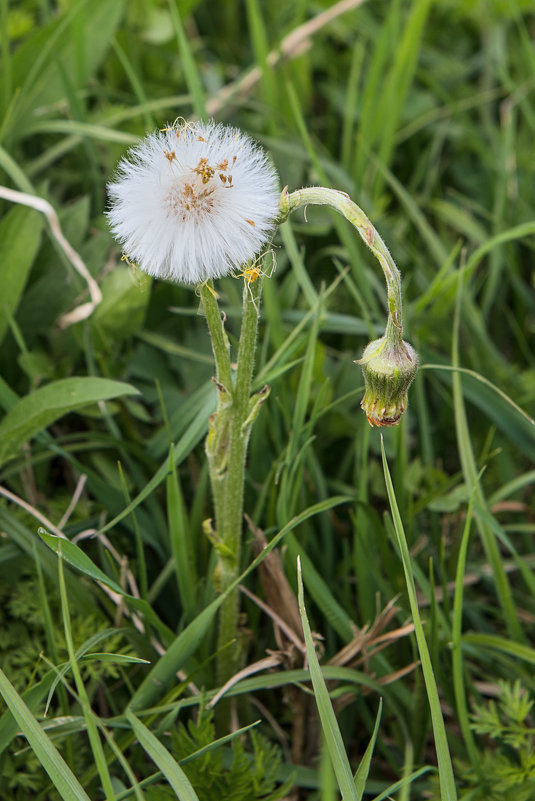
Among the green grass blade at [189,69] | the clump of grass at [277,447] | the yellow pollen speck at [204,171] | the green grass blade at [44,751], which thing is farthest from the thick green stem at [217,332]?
the green grass blade at [189,69]

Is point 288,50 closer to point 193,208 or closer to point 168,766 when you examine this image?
point 193,208

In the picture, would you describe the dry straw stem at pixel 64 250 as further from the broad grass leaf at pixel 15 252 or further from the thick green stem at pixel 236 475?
the thick green stem at pixel 236 475

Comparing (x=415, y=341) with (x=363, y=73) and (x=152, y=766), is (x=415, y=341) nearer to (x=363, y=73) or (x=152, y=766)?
(x=152, y=766)

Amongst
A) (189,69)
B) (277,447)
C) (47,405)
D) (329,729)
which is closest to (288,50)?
(189,69)

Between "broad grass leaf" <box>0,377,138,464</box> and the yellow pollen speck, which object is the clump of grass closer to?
"broad grass leaf" <box>0,377,138,464</box>

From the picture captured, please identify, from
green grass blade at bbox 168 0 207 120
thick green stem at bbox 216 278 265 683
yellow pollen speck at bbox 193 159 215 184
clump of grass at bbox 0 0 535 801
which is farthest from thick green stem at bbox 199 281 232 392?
green grass blade at bbox 168 0 207 120

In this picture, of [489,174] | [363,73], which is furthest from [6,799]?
[363,73]
